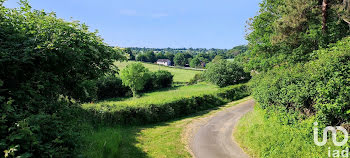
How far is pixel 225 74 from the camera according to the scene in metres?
46.3

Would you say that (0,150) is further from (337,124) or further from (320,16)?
(320,16)

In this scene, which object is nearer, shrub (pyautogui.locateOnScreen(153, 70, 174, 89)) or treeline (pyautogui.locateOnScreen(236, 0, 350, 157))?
treeline (pyautogui.locateOnScreen(236, 0, 350, 157))

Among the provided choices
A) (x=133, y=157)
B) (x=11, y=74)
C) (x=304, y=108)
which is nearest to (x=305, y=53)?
(x=304, y=108)

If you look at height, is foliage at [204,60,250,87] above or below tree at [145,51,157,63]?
below

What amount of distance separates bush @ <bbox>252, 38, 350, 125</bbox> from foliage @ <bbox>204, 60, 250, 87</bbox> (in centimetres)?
3378

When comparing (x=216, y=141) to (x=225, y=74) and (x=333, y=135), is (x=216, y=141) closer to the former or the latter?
(x=333, y=135)

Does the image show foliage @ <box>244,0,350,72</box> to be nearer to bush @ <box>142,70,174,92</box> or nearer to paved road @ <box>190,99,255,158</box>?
paved road @ <box>190,99,255,158</box>

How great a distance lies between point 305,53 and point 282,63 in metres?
1.96

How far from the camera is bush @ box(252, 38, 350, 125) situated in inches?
351

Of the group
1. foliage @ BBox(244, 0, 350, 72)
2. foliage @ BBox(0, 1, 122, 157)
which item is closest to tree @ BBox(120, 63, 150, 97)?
foliage @ BBox(244, 0, 350, 72)

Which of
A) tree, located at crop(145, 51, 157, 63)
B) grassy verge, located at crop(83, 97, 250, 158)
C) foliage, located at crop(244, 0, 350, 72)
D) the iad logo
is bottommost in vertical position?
Answer: grassy verge, located at crop(83, 97, 250, 158)

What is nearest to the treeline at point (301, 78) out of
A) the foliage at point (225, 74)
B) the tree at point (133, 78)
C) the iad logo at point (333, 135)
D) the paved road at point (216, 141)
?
the iad logo at point (333, 135)

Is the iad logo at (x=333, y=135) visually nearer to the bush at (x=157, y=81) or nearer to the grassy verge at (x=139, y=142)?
the grassy verge at (x=139, y=142)

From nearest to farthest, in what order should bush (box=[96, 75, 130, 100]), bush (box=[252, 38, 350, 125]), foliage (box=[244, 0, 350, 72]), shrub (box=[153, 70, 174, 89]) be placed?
bush (box=[252, 38, 350, 125]) < foliage (box=[244, 0, 350, 72]) < bush (box=[96, 75, 130, 100]) < shrub (box=[153, 70, 174, 89])
